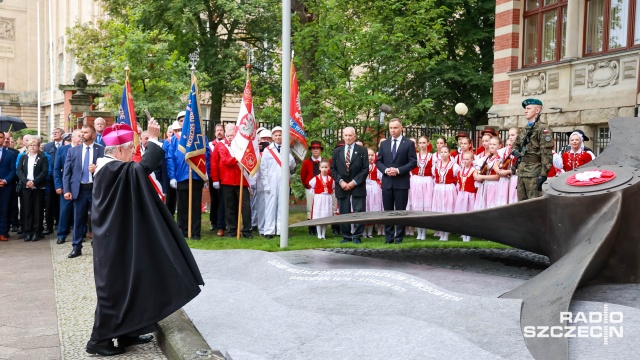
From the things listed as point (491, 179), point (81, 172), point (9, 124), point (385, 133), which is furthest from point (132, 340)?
point (9, 124)

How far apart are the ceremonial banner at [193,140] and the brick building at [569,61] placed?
10.4 metres

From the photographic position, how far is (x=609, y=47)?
699 inches

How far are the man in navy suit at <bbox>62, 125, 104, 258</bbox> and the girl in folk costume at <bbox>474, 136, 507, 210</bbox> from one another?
672cm

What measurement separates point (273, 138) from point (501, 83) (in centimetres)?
1068

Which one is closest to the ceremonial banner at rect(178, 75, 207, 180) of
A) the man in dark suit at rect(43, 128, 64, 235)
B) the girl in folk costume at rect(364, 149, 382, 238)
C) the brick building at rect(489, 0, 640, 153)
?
the girl in folk costume at rect(364, 149, 382, 238)

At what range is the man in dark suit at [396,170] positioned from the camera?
11.9m

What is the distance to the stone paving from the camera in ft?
19.8

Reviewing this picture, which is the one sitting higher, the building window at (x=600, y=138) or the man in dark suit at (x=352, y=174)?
the building window at (x=600, y=138)

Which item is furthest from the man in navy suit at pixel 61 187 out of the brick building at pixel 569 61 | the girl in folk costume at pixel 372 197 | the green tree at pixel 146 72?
the brick building at pixel 569 61

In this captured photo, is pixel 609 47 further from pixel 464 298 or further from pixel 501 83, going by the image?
pixel 464 298

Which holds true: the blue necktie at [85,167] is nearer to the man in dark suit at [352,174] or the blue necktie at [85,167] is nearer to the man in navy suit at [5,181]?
the man in navy suit at [5,181]

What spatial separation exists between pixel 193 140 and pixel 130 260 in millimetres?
6502

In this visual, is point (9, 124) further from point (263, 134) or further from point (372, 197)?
point (372, 197)

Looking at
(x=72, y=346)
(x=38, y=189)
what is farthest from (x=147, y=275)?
(x=38, y=189)
